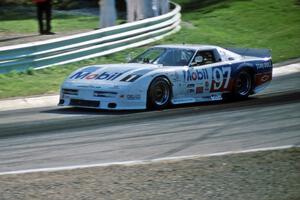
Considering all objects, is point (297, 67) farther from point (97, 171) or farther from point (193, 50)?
point (97, 171)

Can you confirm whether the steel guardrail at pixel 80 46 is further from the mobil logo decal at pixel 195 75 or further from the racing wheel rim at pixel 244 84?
the racing wheel rim at pixel 244 84

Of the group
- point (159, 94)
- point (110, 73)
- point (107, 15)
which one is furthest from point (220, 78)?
point (107, 15)

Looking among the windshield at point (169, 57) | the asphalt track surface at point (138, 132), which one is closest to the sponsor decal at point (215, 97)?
the asphalt track surface at point (138, 132)

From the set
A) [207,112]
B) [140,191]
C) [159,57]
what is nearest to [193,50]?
[159,57]

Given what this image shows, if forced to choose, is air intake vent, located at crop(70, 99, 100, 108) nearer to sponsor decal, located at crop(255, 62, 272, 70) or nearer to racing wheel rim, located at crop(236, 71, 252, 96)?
racing wheel rim, located at crop(236, 71, 252, 96)

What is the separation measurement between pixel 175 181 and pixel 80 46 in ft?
37.1

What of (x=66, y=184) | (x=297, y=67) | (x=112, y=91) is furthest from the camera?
(x=297, y=67)

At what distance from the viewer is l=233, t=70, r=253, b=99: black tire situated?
14.3 m

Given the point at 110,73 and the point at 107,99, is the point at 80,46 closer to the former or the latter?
the point at 110,73

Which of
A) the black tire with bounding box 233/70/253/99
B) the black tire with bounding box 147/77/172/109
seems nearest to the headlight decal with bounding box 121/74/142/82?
the black tire with bounding box 147/77/172/109

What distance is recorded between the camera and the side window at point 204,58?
44.5 ft

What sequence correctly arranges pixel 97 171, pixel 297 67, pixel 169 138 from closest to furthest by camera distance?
pixel 97 171, pixel 169 138, pixel 297 67

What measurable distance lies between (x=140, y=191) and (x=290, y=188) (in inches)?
53.0

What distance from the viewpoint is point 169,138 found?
33.1 feet
